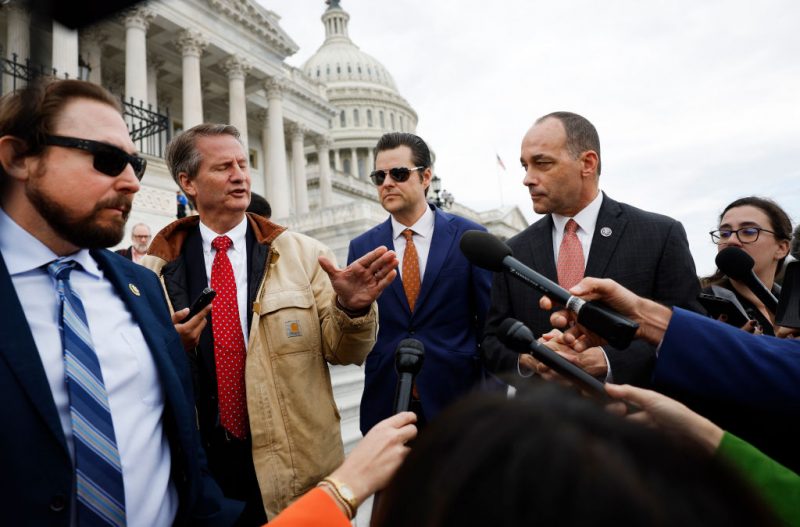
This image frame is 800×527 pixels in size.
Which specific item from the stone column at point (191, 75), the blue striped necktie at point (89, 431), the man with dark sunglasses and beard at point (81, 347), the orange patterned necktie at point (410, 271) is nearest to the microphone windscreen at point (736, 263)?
the orange patterned necktie at point (410, 271)

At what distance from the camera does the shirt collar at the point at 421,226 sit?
3.89 meters

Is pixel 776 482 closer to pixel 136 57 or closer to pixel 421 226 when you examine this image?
pixel 421 226

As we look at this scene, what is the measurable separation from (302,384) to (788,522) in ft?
6.62

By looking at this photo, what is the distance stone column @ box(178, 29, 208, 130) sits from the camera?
24.6 metres

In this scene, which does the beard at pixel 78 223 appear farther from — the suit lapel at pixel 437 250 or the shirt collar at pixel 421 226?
the shirt collar at pixel 421 226

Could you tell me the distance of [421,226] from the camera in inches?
154

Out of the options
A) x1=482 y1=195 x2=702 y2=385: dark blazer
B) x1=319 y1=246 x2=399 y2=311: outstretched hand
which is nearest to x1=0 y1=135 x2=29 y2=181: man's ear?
x1=319 y1=246 x2=399 y2=311: outstretched hand

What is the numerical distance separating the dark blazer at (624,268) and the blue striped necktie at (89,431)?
6.21 ft

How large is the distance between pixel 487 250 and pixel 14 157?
67.5 inches

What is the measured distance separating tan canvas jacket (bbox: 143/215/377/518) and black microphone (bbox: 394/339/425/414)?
895 mm

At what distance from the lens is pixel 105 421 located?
1.64 meters

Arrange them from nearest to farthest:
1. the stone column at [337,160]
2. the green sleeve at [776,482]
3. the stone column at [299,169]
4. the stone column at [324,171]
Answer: the green sleeve at [776,482] → the stone column at [299,169] → the stone column at [324,171] → the stone column at [337,160]

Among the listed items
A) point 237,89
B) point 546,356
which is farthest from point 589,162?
point 237,89

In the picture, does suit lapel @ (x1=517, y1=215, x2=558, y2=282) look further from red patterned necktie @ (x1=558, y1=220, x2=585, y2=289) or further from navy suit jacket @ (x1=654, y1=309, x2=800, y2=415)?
navy suit jacket @ (x1=654, y1=309, x2=800, y2=415)
